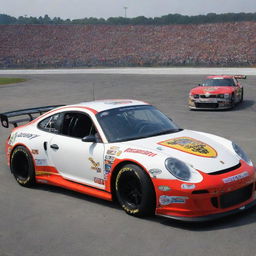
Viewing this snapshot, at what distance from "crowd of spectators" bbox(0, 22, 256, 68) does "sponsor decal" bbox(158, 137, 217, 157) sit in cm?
4197

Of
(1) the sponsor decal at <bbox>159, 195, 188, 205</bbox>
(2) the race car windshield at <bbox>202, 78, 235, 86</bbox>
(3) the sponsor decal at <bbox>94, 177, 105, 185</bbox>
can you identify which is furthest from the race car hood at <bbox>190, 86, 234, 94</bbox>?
(1) the sponsor decal at <bbox>159, 195, 188, 205</bbox>

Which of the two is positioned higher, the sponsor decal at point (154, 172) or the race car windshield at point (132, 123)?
the race car windshield at point (132, 123)

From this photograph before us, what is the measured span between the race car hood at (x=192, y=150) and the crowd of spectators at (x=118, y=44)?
1649 inches

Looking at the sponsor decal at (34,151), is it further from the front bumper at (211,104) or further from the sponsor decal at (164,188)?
the front bumper at (211,104)

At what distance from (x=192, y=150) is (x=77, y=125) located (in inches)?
71.2

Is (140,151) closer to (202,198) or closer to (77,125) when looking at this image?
(202,198)

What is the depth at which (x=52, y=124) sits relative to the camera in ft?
22.9

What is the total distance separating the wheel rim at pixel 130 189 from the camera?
5.45 metres

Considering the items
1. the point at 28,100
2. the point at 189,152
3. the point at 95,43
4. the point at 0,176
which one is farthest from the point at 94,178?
the point at 95,43

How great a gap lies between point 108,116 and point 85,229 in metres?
1.75

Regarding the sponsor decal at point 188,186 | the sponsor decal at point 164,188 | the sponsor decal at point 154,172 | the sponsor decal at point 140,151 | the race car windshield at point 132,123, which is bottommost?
the sponsor decal at point 164,188

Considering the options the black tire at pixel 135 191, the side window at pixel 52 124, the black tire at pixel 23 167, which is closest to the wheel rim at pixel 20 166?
the black tire at pixel 23 167

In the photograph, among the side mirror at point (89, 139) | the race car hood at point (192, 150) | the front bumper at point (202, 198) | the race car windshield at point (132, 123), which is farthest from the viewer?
the race car windshield at point (132, 123)

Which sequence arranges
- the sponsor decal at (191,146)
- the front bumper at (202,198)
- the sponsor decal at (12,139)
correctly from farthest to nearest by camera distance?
the sponsor decal at (12,139) < the sponsor decal at (191,146) < the front bumper at (202,198)
